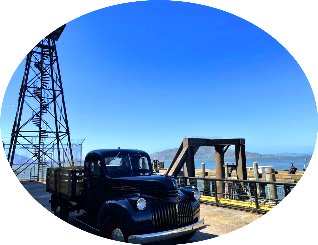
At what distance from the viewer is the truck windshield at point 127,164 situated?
723cm

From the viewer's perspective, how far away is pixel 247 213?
29.7 ft

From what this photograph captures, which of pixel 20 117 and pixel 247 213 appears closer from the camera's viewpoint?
pixel 247 213

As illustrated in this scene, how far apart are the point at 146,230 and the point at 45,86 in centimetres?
2184

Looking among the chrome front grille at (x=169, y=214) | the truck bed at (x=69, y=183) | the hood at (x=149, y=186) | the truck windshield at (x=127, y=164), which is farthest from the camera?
the truck bed at (x=69, y=183)

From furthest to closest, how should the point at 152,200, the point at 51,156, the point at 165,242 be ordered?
the point at 51,156 → the point at 165,242 → the point at 152,200

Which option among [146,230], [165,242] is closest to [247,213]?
[165,242]

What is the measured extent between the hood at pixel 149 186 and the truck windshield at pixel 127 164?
56cm

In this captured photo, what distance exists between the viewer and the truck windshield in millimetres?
7234

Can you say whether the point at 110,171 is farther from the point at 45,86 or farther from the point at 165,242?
the point at 45,86

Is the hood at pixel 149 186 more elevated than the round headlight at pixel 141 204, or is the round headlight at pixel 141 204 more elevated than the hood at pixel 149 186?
the hood at pixel 149 186

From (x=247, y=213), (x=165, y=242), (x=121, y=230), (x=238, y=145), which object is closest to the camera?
(x=121, y=230)

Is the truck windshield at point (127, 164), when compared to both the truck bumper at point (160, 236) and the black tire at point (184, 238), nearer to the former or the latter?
the black tire at point (184, 238)

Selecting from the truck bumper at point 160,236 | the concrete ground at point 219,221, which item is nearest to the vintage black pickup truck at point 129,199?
the truck bumper at point 160,236

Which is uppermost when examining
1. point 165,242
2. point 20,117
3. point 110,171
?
point 20,117
